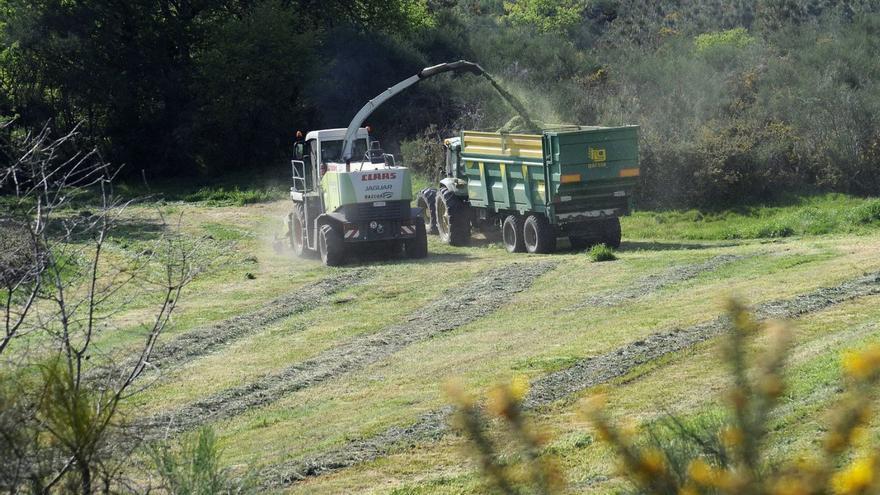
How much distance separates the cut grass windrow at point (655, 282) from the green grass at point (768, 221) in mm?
3997

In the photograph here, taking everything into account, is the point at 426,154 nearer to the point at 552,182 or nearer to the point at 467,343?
the point at 552,182

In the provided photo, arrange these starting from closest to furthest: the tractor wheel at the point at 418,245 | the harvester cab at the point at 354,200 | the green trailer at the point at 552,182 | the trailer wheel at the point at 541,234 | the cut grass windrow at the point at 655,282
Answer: the cut grass windrow at the point at 655,282, the green trailer at the point at 552,182, the harvester cab at the point at 354,200, the trailer wheel at the point at 541,234, the tractor wheel at the point at 418,245

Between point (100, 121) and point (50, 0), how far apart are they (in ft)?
14.7

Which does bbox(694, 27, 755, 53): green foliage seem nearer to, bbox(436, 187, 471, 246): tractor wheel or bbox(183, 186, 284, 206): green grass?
bbox(183, 186, 284, 206): green grass

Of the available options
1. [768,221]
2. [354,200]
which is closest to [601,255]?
[354,200]

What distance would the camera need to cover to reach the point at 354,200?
68.9 ft

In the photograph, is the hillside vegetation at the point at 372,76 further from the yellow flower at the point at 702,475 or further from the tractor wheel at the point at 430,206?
the yellow flower at the point at 702,475

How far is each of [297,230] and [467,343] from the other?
10.3 metres

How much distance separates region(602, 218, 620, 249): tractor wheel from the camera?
21438mm

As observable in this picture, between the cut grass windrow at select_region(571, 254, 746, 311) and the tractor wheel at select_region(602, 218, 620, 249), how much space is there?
3024 millimetres

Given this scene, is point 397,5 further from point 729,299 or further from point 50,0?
point 729,299

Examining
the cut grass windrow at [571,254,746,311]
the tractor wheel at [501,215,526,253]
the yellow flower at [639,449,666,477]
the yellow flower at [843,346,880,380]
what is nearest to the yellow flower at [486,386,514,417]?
the yellow flower at [639,449,666,477]

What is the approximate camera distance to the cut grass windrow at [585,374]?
31.5 feet

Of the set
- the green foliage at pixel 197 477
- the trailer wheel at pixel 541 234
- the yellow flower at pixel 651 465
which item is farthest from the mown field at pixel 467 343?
the yellow flower at pixel 651 465
